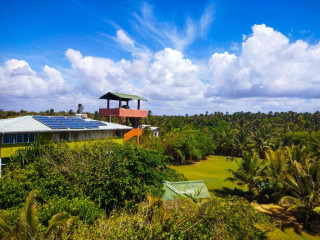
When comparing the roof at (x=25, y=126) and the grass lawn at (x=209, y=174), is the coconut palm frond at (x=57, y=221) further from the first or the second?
the grass lawn at (x=209, y=174)

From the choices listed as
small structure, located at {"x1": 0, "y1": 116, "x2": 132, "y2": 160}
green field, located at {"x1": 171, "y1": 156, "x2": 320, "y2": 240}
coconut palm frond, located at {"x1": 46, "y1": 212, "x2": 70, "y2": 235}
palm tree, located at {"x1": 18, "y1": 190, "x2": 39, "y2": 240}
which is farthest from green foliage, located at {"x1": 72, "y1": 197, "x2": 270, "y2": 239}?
small structure, located at {"x1": 0, "y1": 116, "x2": 132, "y2": 160}

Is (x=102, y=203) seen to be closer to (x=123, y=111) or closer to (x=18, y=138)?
(x=18, y=138)

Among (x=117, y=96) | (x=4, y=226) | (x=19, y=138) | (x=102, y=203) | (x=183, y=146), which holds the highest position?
(x=117, y=96)

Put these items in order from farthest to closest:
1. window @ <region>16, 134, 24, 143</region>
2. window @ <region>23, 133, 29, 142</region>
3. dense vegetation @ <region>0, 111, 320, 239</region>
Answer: window @ <region>23, 133, 29, 142</region> < window @ <region>16, 134, 24, 143</region> < dense vegetation @ <region>0, 111, 320, 239</region>

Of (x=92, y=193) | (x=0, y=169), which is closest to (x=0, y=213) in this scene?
(x=92, y=193)

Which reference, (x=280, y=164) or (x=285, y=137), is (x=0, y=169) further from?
(x=285, y=137)

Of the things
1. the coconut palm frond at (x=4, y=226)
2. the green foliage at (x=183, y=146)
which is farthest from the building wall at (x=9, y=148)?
the green foliage at (x=183, y=146)

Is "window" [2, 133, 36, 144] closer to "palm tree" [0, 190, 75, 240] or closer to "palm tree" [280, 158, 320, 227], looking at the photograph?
"palm tree" [0, 190, 75, 240]

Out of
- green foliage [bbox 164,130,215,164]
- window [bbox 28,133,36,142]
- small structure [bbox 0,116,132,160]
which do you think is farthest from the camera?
green foliage [bbox 164,130,215,164]

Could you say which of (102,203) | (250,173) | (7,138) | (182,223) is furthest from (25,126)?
(250,173)

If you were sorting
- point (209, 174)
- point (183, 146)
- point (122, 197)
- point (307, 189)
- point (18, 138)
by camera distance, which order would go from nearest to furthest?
point (122, 197), point (307, 189), point (18, 138), point (209, 174), point (183, 146)

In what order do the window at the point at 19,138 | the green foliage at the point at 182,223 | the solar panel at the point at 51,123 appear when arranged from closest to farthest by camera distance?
the green foliage at the point at 182,223 → the window at the point at 19,138 → the solar panel at the point at 51,123
